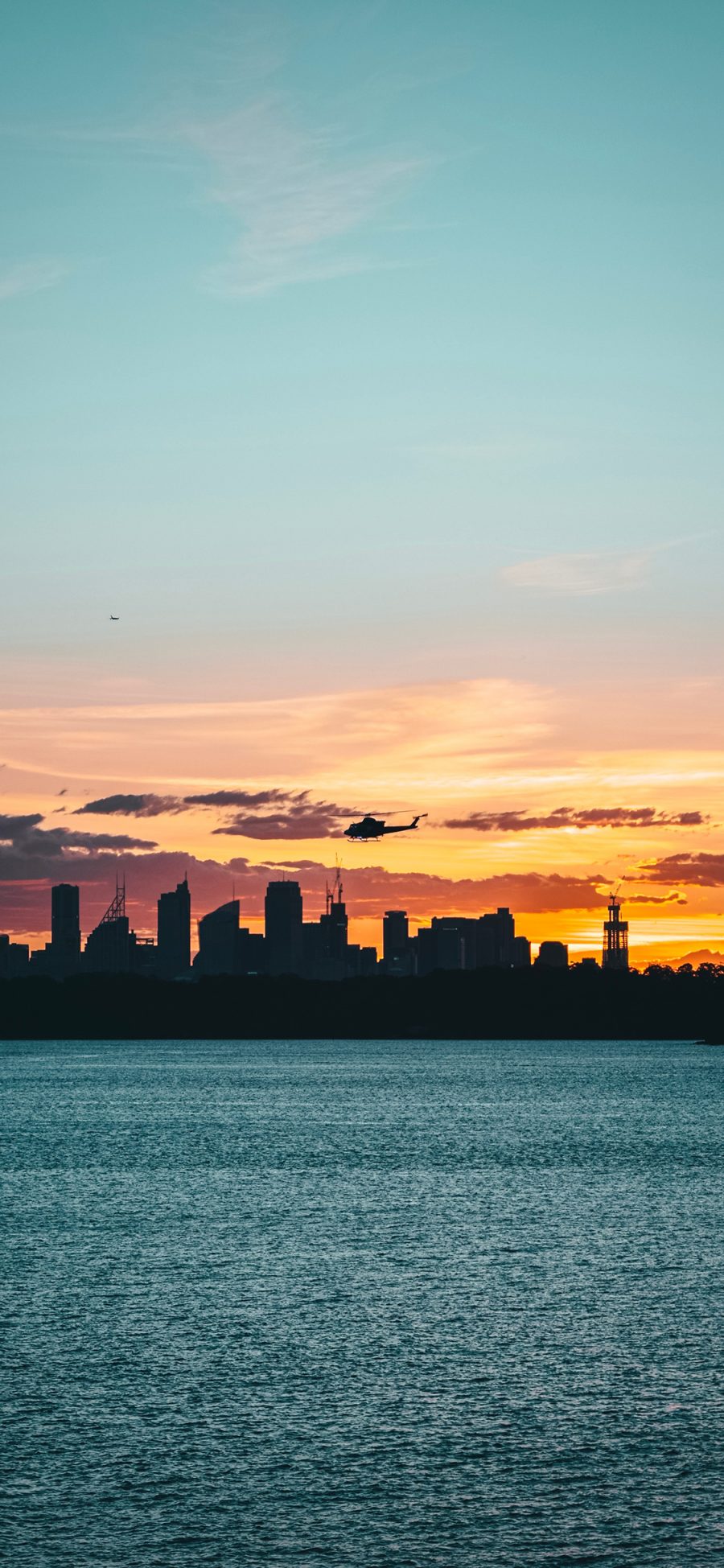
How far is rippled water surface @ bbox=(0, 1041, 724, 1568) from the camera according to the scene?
31.1m

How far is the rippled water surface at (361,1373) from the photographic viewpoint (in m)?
31.1

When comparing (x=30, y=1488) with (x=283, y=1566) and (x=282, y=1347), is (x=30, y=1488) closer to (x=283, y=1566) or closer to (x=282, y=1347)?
(x=283, y=1566)

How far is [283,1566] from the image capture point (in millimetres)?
29094

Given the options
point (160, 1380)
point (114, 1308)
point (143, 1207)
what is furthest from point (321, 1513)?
point (143, 1207)

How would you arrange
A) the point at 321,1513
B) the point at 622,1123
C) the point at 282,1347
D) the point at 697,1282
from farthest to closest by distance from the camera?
the point at 622,1123 → the point at 697,1282 → the point at 282,1347 → the point at 321,1513

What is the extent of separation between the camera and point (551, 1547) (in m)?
29.9

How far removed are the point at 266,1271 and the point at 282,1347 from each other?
525 inches

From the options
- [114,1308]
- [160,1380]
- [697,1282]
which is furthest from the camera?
[697,1282]

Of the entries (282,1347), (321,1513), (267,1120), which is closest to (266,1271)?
(282,1347)

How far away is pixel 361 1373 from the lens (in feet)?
144

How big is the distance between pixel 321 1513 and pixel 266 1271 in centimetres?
2856

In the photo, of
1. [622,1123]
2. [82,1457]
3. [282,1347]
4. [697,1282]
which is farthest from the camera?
[622,1123]

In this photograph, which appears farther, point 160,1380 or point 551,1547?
point 160,1380

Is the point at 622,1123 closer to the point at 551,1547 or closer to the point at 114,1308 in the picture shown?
the point at 114,1308
